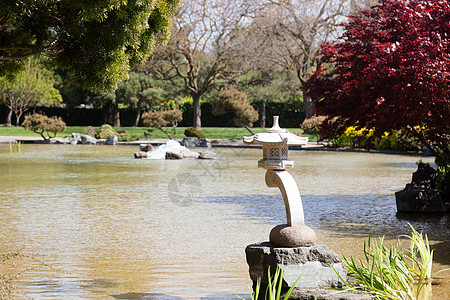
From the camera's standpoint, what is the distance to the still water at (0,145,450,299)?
19.1ft

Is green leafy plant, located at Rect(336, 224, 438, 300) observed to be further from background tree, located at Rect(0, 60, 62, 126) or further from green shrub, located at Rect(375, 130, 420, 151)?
background tree, located at Rect(0, 60, 62, 126)

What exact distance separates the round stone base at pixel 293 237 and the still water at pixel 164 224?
2.48ft

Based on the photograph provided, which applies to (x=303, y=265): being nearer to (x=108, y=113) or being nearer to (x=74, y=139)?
(x=74, y=139)

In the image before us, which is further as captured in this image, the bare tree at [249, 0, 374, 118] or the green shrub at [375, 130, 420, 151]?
the bare tree at [249, 0, 374, 118]

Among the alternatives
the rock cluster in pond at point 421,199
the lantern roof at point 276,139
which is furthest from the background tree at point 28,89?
the lantern roof at point 276,139

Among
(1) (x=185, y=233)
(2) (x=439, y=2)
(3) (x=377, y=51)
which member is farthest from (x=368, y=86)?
(1) (x=185, y=233)

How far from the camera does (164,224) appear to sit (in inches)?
349

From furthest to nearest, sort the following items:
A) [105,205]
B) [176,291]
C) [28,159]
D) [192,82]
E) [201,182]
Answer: [192,82], [28,159], [201,182], [105,205], [176,291]

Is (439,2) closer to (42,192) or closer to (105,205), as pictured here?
(105,205)

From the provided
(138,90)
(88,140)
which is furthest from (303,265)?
(138,90)

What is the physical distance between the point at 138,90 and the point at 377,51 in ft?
118

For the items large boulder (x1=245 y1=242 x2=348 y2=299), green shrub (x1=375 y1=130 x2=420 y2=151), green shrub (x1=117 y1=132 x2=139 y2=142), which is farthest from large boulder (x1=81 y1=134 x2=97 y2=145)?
large boulder (x1=245 y1=242 x2=348 y2=299)

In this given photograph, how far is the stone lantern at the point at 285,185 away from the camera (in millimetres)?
4938

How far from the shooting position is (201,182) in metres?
14.5
